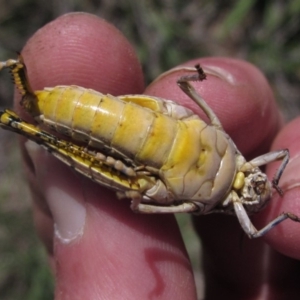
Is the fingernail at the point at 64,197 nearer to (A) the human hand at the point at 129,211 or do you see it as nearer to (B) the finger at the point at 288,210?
→ (A) the human hand at the point at 129,211

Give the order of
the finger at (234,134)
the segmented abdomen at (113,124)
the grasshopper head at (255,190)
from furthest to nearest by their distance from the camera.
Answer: the finger at (234,134) → the grasshopper head at (255,190) → the segmented abdomen at (113,124)

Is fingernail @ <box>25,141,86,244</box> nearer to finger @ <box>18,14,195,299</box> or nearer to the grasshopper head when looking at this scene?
finger @ <box>18,14,195,299</box>

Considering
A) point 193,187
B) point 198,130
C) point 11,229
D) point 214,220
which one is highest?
point 198,130

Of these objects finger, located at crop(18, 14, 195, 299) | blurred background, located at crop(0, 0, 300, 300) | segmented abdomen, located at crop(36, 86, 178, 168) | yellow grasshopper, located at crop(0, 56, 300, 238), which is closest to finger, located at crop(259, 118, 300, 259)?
yellow grasshopper, located at crop(0, 56, 300, 238)

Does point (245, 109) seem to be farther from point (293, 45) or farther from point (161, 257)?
point (293, 45)

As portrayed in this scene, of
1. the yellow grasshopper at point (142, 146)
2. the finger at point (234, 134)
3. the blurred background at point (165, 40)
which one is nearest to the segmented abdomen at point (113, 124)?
the yellow grasshopper at point (142, 146)

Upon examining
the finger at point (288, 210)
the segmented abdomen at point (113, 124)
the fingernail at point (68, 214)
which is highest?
the segmented abdomen at point (113, 124)

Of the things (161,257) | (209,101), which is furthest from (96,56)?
(161,257)
